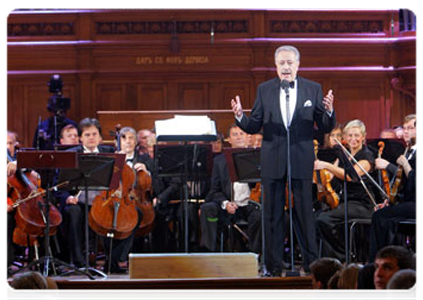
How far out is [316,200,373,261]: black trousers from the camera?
643cm

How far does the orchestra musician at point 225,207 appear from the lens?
670cm

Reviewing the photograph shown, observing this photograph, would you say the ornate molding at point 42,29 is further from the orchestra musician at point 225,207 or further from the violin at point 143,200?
the violin at point 143,200

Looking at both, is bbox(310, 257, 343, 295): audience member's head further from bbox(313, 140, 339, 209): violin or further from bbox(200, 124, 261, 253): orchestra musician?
bbox(200, 124, 261, 253): orchestra musician

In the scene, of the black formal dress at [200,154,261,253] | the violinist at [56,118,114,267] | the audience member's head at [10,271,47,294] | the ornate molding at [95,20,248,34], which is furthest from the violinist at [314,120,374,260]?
the ornate molding at [95,20,248,34]

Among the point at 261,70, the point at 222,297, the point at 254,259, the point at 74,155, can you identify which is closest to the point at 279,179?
the point at 254,259

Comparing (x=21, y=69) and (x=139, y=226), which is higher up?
(x=21, y=69)

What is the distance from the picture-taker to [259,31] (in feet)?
34.1

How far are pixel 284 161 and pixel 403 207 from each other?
3.94 ft

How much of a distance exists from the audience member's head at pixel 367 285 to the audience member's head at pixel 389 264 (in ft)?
0.21

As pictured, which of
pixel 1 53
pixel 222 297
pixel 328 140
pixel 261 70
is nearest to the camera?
pixel 1 53

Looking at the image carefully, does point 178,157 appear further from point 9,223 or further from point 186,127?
point 9,223

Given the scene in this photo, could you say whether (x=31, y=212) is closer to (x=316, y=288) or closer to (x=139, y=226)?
(x=139, y=226)

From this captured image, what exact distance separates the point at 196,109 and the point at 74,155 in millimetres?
5220

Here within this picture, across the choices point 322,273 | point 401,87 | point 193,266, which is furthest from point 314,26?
point 322,273
